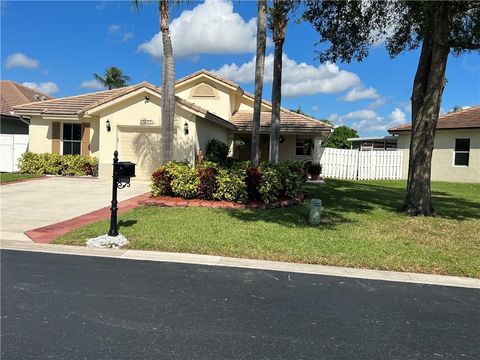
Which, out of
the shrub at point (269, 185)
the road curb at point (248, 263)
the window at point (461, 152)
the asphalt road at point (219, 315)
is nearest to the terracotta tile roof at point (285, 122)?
the window at point (461, 152)

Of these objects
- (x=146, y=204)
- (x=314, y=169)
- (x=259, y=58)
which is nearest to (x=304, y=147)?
(x=314, y=169)

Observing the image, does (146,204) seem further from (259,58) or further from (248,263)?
(259,58)

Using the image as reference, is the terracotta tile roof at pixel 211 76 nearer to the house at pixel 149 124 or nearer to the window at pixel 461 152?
the house at pixel 149 124

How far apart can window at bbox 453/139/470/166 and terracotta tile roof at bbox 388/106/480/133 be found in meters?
0.96

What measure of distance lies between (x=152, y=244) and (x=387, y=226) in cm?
511

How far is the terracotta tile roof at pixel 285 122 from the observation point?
2203cm

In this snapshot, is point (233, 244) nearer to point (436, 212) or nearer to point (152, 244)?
point (152, 244)

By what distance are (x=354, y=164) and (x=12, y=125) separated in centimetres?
2033

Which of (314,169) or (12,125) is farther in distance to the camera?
(12,125)

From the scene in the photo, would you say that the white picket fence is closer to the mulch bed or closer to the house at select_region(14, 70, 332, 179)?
the house at select_region(14, 70, 332, 179)

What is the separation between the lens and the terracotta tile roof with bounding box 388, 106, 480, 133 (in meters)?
24.6

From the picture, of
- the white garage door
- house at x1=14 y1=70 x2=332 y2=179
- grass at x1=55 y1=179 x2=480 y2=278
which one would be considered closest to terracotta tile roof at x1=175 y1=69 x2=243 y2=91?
house at x1=14 y1=70 x2=332 y2=179

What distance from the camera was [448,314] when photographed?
493 centimetres

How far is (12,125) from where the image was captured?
2586 cm
